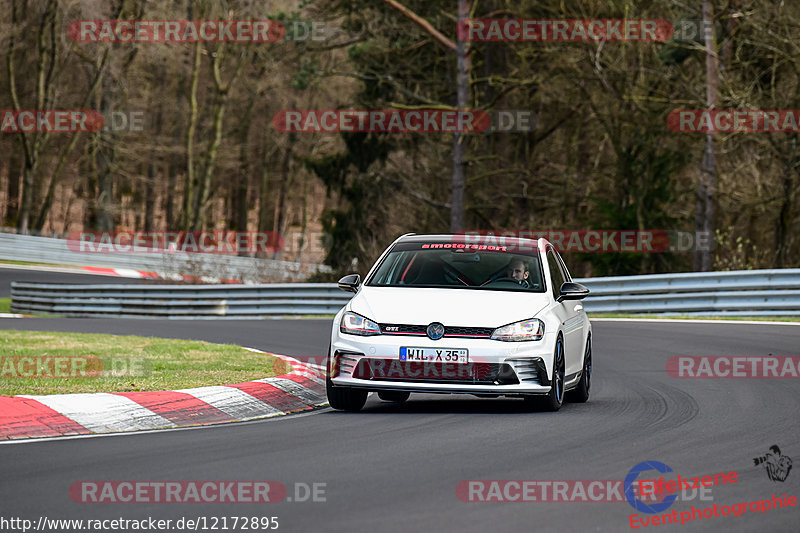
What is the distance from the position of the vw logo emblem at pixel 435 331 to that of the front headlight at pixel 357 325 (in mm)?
447

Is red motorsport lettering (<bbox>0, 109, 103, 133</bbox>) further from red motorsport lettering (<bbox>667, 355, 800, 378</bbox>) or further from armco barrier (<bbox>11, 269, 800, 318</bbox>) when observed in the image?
red motorsport lettering (<bbox>667, 355, 800, 378</bbox>)

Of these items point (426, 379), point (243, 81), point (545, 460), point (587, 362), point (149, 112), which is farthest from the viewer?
point (149, 112)

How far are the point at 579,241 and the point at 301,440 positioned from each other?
85.4 feet

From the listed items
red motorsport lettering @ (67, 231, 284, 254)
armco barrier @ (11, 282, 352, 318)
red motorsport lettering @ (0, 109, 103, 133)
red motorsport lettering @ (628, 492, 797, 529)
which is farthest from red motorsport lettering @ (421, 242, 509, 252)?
red motorsport lettering @ (0, 109, 103, 133)

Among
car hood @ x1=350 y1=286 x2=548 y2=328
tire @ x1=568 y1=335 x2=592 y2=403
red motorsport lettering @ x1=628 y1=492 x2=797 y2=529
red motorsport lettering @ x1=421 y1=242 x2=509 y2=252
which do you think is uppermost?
red motorsport lettering @ x1=421 y1=242 x2=509 y2=252

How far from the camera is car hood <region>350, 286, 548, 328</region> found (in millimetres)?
9656

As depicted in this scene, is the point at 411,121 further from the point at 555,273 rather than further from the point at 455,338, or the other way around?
the point at 455,338

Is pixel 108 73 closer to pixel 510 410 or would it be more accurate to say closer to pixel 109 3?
pixel 109 3

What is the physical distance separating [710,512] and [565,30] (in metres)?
28.9

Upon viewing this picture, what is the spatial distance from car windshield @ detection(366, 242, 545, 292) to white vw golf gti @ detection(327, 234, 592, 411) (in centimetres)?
1

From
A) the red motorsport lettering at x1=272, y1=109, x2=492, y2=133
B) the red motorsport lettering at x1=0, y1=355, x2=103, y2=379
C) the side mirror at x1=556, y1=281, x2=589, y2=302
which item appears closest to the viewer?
the side mirror at x1=556, y1=281, x2=589, y2=302

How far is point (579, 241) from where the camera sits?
33.5m

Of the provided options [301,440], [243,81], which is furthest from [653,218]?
[243,81]

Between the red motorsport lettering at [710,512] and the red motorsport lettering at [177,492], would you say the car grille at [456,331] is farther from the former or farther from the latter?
the red motorsport lettering at [710,512]
